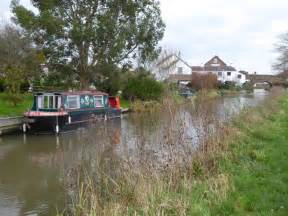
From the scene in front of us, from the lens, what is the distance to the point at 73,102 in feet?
78.1

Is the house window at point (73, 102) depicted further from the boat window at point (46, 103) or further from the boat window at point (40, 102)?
the boat window at point (40, 102)

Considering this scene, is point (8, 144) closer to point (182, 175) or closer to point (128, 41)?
point (182, 175)

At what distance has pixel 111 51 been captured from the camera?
29234mm

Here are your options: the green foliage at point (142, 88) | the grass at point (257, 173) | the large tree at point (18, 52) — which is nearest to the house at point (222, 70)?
the green foliage at point (142, 88)

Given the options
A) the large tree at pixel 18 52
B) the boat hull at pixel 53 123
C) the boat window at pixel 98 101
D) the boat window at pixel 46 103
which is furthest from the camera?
the large tree at pixel 18 52

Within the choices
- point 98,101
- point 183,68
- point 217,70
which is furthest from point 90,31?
point 217,70

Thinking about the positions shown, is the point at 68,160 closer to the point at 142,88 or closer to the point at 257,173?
the point at 257,173

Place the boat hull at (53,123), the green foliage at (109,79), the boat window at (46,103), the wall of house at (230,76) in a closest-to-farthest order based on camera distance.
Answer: the boat hull at (53,123) → the boat window at (46,103) → the green foliage at (109,79) → the wall of house at (230,76)

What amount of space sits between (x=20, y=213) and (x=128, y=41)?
74.7ft

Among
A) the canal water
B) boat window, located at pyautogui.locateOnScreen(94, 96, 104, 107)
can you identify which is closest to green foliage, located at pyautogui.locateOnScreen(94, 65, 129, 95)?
boat window, located at pyautogui.locateOnScreen(94, 96, 104, 107)

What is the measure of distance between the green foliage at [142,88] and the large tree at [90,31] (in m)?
5.98

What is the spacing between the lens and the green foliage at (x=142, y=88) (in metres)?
38.8

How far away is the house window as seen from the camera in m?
23.4

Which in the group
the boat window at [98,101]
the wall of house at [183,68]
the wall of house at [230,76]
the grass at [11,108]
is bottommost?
the grass at [11,108]
